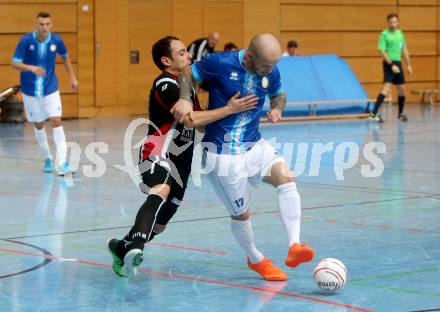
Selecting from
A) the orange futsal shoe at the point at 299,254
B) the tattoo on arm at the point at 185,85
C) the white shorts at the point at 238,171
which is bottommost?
the orange futsal shoe at the point at 299,254

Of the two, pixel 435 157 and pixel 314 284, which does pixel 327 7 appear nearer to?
pixel 435 157

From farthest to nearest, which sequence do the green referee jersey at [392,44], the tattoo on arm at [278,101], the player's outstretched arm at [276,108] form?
the green referee jersey at [392,44] < the tattoo on arm at [278,101] < the player's outstretched arm at [276,108]

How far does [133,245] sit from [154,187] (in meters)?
0.50

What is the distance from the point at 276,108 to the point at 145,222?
48.9 inches

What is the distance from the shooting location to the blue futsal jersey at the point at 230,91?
6.96m

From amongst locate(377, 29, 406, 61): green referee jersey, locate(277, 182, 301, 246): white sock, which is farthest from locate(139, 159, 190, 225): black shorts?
locate(377, 29, 406, 61): green referee jersey

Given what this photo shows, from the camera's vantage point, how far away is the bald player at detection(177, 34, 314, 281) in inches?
274

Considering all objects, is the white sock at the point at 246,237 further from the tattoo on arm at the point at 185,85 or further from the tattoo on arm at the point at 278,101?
the tattoo on arm at the point at 185,85

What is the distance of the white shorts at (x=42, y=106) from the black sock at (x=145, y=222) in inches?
268

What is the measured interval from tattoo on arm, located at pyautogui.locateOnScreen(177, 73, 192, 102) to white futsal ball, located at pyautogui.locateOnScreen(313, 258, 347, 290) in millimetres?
1426

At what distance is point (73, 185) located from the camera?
12148mm

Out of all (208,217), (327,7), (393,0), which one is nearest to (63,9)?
(327,7)

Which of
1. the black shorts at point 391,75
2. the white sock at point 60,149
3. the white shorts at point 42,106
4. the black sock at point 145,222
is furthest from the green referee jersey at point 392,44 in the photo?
the black sock at point 145,222

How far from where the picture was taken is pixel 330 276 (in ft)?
21.4
